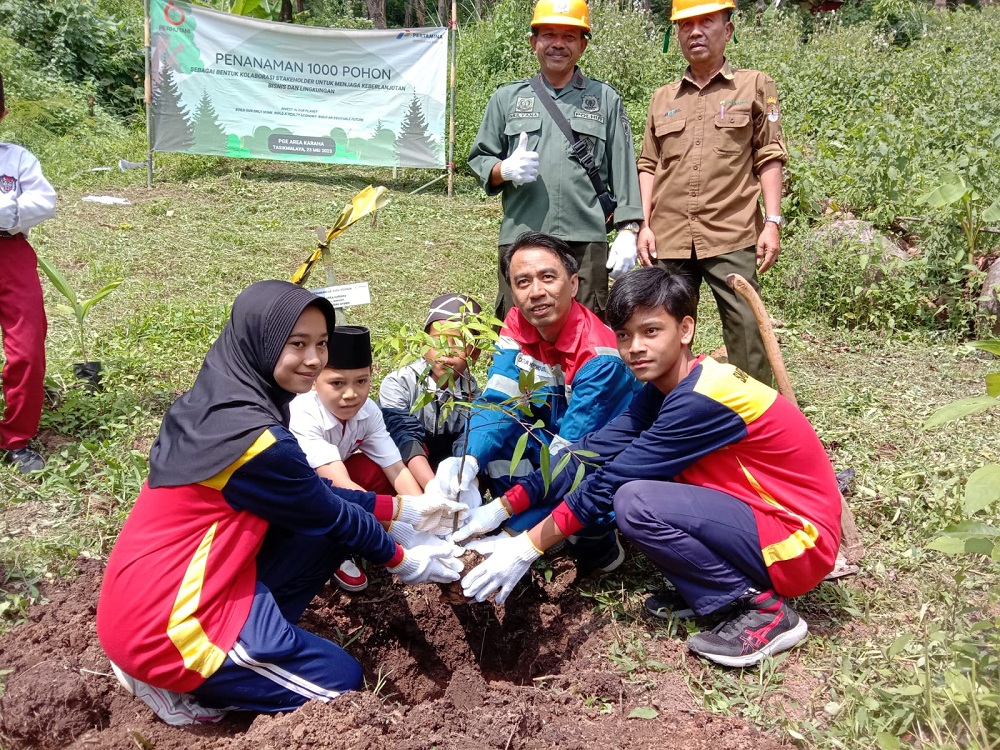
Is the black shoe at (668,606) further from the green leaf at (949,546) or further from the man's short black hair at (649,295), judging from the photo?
the green leaf at (949,546)

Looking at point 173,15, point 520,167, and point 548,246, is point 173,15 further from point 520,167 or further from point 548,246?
point 548,246

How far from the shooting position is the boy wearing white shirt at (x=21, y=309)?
339 cm

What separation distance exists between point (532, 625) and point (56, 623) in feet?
5.29

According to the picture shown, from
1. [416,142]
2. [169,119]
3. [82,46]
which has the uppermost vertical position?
[82,46]

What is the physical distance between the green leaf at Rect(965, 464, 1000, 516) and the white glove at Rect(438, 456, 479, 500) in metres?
1.74

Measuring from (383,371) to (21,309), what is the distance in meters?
1.82

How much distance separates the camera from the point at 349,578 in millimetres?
3002

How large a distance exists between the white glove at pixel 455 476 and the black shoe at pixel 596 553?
17.6 inches

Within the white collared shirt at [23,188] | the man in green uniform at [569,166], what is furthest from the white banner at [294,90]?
the white collared shirt at [23,188]

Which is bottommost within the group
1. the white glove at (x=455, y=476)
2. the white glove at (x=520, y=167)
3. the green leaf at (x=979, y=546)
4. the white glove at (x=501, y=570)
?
the white glove at (x=501, y=570)

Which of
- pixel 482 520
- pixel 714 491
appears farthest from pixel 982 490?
pixel 482 520

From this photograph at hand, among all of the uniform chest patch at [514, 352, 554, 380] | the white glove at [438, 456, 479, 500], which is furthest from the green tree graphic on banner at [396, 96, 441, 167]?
the white glove at [438, 456, 479, 500]

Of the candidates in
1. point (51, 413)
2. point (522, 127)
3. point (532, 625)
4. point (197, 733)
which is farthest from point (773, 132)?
point (51, 413)

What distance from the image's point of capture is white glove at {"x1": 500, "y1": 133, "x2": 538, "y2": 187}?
371 centimetres
